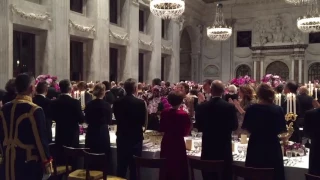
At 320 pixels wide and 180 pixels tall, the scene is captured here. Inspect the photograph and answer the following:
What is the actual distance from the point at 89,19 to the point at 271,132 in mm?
11512

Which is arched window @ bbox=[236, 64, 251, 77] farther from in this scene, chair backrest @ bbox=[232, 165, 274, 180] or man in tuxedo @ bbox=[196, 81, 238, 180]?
chair backrest @ bbox=[232, 165, 274, 180]

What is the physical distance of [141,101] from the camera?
16.5 feet

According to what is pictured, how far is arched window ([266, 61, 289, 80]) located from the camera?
22672mm

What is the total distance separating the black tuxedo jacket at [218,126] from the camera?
14.2ft

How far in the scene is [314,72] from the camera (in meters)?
22.0

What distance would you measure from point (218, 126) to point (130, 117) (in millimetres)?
1362

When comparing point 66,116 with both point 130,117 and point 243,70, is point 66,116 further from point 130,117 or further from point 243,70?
point 243,70

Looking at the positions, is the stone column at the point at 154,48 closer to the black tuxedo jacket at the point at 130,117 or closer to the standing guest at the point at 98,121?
the standing guest at the point at 98,121

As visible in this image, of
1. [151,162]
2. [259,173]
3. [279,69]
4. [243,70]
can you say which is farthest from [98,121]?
[243,70]

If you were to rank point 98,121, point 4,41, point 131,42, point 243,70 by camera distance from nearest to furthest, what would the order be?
1. point 98,121
2. point 4,41
3. point 131,42
4. point 243,70

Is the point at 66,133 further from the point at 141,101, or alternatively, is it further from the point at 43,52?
the point at 43,52

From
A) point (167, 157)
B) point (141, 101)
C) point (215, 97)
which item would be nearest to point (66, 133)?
point (141, 101)

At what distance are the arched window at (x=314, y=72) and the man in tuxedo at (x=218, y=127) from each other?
19.7 metres

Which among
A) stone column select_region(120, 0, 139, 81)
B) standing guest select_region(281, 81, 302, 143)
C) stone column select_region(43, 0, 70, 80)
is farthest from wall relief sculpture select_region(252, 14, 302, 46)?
standing guest select_region(281, 81, 302, 143)
